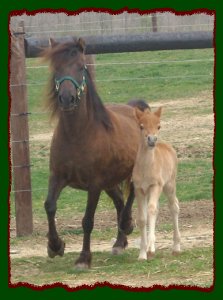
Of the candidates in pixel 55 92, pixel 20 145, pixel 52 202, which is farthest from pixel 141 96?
pixel 52 202

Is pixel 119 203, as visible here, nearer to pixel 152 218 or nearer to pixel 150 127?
pixel 152 218

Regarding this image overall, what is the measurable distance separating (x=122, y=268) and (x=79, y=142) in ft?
3.89

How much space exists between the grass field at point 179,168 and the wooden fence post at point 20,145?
0.51ft

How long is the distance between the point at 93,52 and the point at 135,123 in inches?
50.2

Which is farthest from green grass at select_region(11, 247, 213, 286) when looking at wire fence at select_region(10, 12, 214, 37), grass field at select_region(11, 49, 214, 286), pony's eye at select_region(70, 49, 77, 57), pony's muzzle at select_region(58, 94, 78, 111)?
wire fence at select_region(10, 12, 214, 37)

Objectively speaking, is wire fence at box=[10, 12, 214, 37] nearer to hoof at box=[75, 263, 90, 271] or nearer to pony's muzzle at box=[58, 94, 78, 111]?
pony's muzzle at box=[58, 94, 78, 111]

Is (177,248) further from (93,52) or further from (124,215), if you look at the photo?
(93,52)

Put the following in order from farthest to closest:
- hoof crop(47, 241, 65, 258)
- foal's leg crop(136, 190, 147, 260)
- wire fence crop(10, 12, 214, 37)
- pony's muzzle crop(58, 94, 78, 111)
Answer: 1. wire fence crop(10, 12, 214, 37)
2. hoof crop(47, 241, 65, 258)
3. foal's leg crop(136, 190, 147, 260)
4. pony's muzzle crop(58, 94, 78, 111)

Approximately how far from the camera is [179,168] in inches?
511

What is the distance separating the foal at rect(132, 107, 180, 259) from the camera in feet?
26.3

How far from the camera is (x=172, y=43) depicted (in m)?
10.4

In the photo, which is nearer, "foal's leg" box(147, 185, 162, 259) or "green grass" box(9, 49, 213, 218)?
"foal's leg" box(147, 185, 162, 259)

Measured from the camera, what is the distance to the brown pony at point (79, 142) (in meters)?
8.02

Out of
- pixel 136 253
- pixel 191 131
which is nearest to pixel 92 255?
pixel 136 253
